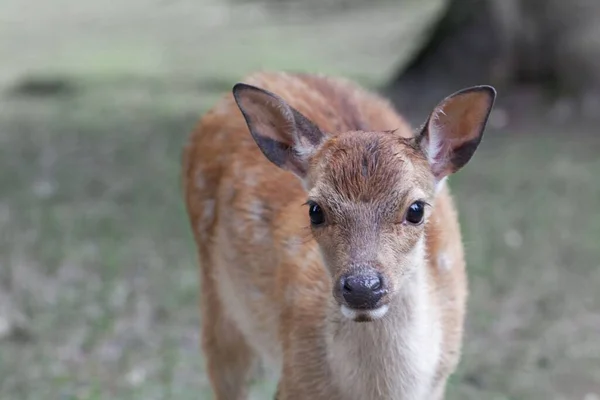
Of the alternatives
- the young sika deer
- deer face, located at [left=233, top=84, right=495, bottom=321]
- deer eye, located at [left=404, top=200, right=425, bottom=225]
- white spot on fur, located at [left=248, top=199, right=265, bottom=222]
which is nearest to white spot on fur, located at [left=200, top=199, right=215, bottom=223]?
the young sika deer

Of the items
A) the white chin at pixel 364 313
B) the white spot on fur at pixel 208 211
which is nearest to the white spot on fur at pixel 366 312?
the white chin at pixel 364 313

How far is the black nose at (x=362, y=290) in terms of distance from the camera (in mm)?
3008

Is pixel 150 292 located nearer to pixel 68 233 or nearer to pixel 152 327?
pixel 152 327

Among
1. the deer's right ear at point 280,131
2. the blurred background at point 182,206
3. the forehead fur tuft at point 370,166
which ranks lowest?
the blurred background at point 182,206

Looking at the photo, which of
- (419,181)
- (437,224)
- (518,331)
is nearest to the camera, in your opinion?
(419,181)

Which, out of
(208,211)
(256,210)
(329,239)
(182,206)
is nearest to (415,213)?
(329,239)

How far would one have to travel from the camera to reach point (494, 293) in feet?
20.4

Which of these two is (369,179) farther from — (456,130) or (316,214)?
(456,130)

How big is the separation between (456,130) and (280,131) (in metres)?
0.64

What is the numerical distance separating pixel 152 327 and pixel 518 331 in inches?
86.6

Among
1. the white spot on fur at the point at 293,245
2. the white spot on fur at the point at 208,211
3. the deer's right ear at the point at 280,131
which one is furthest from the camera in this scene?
the white spot on fur at the point at 208,211

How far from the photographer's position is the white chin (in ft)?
10.1

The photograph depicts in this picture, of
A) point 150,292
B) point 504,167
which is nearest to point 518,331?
point 150,292

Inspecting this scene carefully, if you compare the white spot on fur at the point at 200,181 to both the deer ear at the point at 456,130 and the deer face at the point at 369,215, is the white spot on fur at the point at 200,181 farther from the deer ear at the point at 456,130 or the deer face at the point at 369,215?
the deer ear at the point at 456,130
